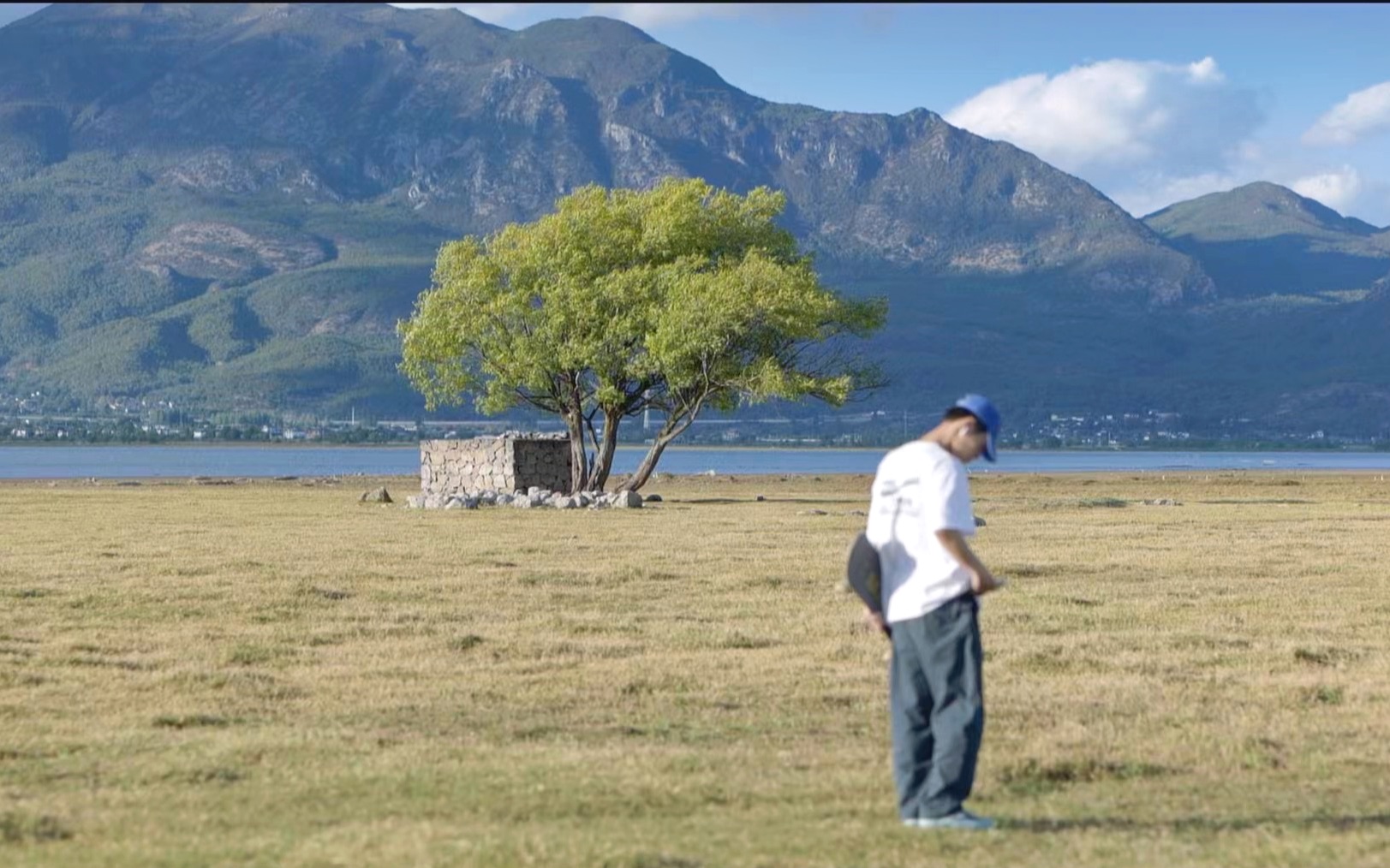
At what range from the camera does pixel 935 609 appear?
32.8 ft

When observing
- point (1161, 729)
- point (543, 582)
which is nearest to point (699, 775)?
point (1161, 729)

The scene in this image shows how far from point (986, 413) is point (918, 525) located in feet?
2.25

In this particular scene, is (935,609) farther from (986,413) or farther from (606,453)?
(606,453)

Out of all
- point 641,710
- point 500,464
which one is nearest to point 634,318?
point 500,464

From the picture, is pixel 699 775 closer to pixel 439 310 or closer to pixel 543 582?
pixel 543 582

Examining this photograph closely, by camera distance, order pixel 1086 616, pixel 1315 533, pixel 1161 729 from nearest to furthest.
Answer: pixel 1161 729 < pixel 1086 616 < pixel 1315 533

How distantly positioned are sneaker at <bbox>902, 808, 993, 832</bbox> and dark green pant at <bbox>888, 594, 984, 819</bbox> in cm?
3

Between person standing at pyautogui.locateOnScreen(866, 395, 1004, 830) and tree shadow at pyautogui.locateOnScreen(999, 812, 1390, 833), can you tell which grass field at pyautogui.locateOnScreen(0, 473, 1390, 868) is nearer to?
tree shadow at pyautogui.locateOnScreen(999, 812, 1390, 833)

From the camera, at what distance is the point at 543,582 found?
2402 cm

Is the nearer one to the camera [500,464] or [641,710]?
[641,710]

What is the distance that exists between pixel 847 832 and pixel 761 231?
43.1 m

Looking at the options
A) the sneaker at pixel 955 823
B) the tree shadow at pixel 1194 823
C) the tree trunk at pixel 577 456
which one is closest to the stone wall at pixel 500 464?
the tree trunk at pixel 577 456

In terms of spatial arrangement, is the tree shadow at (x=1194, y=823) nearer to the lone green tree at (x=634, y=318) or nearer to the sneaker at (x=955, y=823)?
the sneaker at (x=955, y=823)

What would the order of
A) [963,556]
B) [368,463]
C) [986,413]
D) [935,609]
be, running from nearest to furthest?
[963,556] < [935,609] < [986,413] < [368,463]
